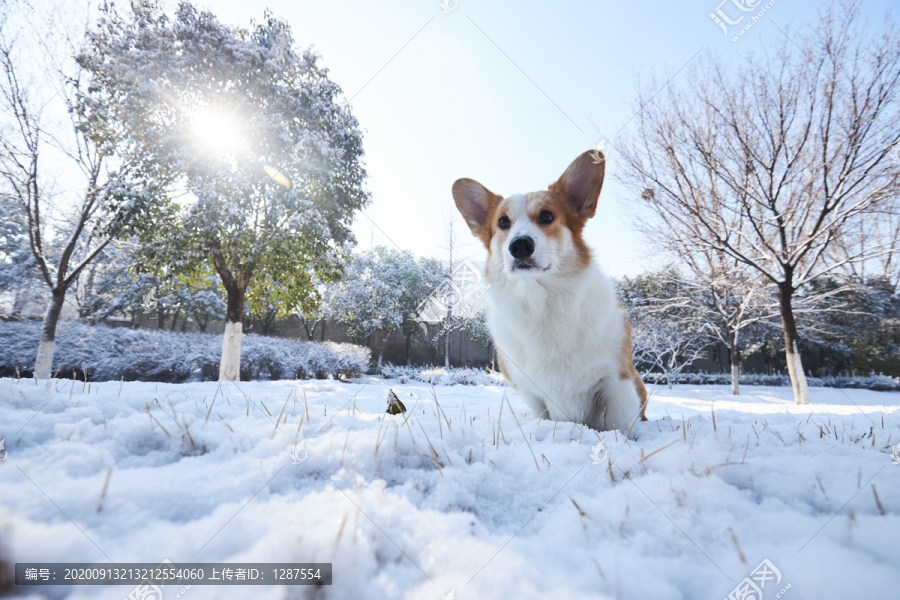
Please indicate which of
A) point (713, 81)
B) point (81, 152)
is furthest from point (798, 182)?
point (81, 152)

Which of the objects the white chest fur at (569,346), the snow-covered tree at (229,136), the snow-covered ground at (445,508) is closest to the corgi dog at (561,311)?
the white chest fur at (569,346)

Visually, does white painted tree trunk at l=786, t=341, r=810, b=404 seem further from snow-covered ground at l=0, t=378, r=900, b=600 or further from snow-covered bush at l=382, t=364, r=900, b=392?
snow-covered ground at l=0, t=378, r=900, b=600

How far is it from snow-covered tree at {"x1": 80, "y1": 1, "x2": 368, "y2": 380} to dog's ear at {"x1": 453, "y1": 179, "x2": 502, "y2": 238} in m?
5.56

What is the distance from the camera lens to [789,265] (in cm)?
739

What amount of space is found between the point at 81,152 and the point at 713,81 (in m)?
13.6

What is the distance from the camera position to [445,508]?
112 centimetres

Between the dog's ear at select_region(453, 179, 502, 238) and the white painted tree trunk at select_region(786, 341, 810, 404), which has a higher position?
the dog's ear at select_region(453, 179, 502, 238)

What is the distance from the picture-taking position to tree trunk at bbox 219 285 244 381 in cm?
823

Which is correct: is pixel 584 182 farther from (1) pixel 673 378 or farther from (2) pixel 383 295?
(1) pixel 673 378

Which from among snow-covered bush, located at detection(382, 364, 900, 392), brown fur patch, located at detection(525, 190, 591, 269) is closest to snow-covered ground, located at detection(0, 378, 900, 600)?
brown fur patch, located at detection(525, 190, 591, 269)

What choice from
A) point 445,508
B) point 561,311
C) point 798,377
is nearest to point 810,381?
point 798,377

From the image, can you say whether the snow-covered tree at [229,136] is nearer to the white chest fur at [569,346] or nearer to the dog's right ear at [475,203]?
the dog's right ear at [475,203]

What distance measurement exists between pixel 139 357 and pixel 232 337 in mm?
2532

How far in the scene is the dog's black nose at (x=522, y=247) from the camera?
8.32 ft
